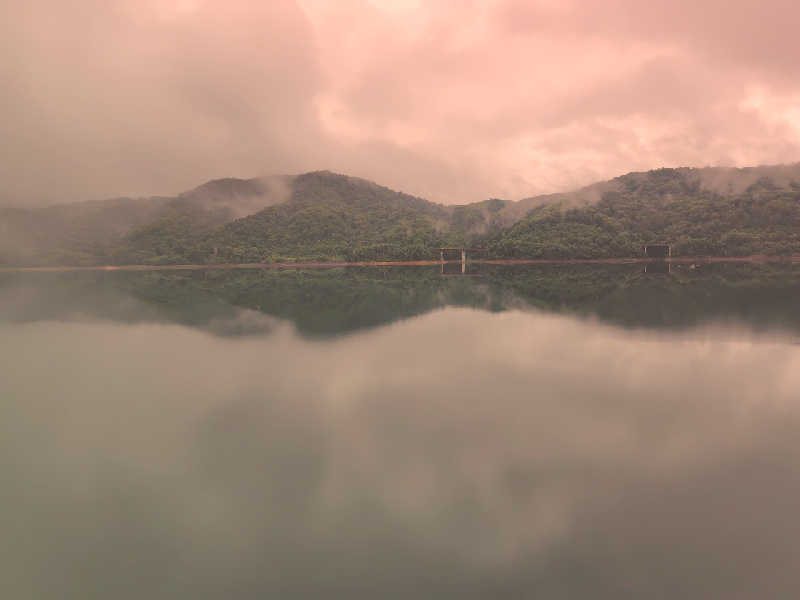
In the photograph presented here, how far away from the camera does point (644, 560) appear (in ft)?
14.1

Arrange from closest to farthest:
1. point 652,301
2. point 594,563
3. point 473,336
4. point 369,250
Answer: point 594,563 → point 473,336 → point 652,301 → point 369,250

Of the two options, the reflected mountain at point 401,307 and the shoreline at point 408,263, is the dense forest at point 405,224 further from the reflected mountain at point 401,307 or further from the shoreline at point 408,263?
the reflected mountain at point 401,307

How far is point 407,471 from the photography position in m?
6.10

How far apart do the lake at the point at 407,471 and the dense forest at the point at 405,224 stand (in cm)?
7126

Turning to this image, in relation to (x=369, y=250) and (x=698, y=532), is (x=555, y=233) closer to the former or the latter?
(x=369, y=250)

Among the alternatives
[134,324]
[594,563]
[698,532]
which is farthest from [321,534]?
[134,324]

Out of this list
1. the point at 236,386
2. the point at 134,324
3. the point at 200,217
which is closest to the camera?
the point at 236,386

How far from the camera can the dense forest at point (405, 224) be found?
78.9 metres

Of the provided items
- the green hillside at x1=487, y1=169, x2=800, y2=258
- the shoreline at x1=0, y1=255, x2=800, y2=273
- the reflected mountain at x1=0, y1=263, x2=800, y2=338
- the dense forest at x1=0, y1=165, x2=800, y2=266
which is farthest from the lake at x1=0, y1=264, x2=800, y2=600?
the dense forest at x1=0, y1=165, x2=800, y2=266

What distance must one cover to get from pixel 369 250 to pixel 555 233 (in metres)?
35.7

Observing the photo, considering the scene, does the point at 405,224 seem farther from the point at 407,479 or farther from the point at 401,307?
the point at 407,479

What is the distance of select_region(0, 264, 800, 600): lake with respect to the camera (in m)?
4.23

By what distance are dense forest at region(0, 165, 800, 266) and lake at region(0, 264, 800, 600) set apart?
7126 centimetres

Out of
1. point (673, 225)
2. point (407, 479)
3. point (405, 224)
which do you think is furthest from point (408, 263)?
point (407, 479)
